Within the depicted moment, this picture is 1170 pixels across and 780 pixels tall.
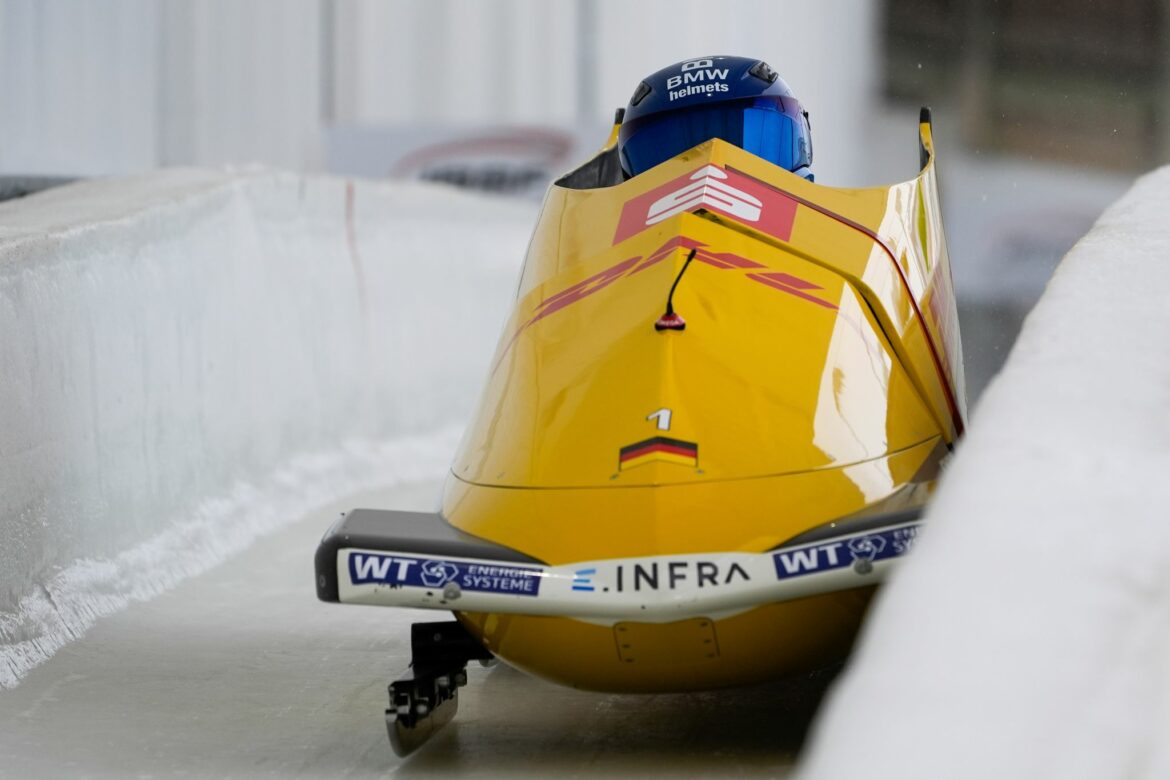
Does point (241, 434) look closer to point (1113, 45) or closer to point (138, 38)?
point (138, 38)

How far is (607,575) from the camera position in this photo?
6.04 ft

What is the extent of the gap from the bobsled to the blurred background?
6.34 meters

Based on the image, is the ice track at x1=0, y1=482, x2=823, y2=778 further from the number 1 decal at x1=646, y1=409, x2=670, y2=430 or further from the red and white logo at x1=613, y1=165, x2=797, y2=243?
the red and white logo at x1=613, y1=165, x2=797, y2=243

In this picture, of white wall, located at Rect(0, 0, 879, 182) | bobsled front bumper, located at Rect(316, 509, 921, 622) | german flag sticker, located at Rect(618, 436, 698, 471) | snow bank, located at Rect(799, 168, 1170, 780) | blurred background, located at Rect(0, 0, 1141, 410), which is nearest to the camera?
snow bank, located at Rect(799, 168, 1170, 780)

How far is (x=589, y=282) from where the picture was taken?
2361 mm

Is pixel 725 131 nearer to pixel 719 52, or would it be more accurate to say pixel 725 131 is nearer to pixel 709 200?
pixel 709 200

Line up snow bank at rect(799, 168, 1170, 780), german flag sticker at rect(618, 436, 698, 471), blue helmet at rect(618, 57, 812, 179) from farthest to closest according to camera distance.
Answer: blue helmet at rect(618, 57, 812, 179) < german flag sticker at rect(618, 436, 698, 471) < snow bank at rect(799, 168, 1170, 780)

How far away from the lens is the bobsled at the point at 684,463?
185 cm

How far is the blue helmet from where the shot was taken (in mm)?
2922

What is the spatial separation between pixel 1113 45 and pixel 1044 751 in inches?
491

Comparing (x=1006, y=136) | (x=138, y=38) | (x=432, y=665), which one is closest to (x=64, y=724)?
(x=432, y=665)

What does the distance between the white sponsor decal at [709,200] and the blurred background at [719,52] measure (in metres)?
6.21

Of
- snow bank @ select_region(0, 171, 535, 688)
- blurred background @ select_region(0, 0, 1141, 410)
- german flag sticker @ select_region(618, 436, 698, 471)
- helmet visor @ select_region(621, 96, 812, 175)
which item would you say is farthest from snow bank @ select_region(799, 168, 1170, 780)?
blurred background @ select_region(0, 0, 1141, 410)

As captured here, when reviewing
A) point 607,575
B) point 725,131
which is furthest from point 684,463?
point 725,131
